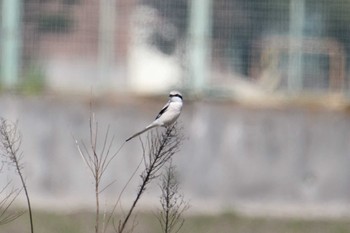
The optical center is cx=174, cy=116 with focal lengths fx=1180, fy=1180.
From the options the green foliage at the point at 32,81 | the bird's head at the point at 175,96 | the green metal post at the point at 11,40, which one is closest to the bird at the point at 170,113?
the bird's head at the point at 175,96

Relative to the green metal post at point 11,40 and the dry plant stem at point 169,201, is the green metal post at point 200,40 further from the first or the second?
the dry plant stem at point 169,201

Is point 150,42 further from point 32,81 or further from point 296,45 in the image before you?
point 296,45

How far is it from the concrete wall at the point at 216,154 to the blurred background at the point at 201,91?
1 cm

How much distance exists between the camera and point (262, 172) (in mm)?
14633

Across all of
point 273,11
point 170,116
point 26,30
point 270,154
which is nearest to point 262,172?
point 270,154

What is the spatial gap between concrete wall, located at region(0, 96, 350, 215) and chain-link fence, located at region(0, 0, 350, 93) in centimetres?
49

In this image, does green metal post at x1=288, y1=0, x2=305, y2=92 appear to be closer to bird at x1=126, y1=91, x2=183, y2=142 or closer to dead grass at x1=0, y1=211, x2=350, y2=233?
dead grass at x1=0, y1=211, x2=350, y2=233

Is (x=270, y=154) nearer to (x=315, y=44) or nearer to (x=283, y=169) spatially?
(x=283, y=169)

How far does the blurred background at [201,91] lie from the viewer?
1445 centimetres

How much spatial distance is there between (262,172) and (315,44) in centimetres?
206

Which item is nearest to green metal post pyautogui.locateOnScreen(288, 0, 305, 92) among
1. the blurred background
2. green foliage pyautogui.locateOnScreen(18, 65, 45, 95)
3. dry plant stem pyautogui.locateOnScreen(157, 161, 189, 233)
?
the blurred background

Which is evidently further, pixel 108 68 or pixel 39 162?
pixel 108 68

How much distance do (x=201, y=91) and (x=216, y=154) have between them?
3.31 feet

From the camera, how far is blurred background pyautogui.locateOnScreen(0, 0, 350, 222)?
14453 mm
